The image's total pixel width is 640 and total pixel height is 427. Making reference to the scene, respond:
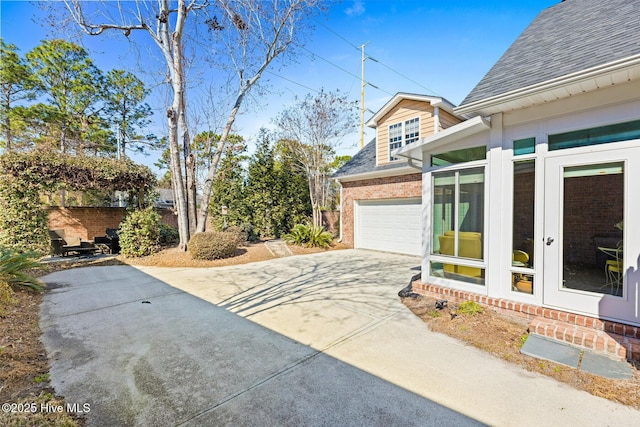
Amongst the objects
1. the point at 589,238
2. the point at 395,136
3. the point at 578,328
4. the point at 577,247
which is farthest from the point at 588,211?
the point at 395,136

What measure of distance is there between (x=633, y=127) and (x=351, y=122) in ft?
40.6

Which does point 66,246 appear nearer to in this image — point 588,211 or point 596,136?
point 596,136

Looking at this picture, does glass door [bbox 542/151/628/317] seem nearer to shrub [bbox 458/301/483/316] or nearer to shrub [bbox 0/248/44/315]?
shrub [bbox 458/301/483/316]

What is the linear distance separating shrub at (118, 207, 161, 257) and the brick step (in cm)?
1047

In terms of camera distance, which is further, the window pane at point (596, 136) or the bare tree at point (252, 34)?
the bare tree at point (252, 34)

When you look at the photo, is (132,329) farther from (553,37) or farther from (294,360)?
(553,37)

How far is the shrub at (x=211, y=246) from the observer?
29.3 ft

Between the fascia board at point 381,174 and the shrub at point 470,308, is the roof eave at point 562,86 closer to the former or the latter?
the shrub at point 470,308

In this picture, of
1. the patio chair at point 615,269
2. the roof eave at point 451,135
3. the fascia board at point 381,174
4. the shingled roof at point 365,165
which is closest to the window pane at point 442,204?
the roof eave at point 451,135

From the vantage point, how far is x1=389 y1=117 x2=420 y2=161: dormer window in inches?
391

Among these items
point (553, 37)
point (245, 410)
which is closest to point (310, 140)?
point (553, 37)

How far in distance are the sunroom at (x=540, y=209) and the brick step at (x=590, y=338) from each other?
214mm

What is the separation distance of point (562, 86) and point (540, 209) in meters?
1.48

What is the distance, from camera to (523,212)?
3.93 m
